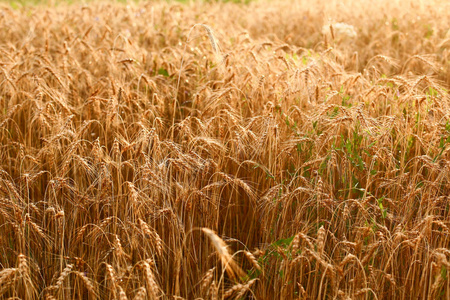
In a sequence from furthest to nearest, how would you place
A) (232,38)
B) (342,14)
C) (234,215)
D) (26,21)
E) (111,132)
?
(342,14) → (26,21) → (232,38) → (111,132) → (234,215)

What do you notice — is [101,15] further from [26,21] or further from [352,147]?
[352,147]

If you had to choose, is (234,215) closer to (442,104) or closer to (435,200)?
(435,200)

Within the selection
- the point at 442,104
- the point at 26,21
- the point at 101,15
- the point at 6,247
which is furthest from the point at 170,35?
the point at 6,247

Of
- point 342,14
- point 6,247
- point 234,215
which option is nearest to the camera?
point 6,247

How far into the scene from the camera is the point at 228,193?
8.39 feet

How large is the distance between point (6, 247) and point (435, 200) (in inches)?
78.2

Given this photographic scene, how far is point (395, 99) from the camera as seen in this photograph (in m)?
3.24

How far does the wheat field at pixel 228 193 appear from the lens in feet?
6.41

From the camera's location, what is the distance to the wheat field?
196 centimetres

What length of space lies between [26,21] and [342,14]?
454 centimetres

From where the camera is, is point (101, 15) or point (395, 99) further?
point (101, 15)

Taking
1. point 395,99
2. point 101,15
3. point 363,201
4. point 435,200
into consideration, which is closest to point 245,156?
point 363,201

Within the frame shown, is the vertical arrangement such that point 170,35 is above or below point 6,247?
above

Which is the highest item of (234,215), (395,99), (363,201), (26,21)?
(26,21)
